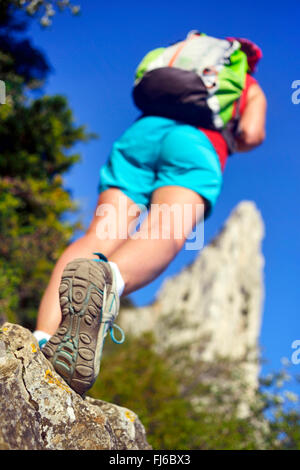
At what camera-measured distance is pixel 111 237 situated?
225 centimetres

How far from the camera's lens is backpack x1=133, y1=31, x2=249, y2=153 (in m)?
2.32

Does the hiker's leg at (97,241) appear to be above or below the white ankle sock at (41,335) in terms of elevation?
above

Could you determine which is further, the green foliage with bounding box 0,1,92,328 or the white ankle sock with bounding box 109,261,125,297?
the green foliage with bounding box 0,1,92,328

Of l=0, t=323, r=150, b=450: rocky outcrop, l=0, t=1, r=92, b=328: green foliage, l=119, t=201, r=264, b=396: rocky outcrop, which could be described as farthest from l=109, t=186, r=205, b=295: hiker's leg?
l=119, t=201, r=264, b=396: rocky outcrop

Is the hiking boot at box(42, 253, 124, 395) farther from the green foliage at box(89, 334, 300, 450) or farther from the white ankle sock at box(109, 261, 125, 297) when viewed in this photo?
the green foliage at box(89, 334, 300, 450)

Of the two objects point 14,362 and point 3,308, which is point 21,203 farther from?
point 14,362

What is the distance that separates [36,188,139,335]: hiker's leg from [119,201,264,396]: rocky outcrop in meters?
17.3

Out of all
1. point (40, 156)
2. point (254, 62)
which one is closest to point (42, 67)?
point (40, 156)

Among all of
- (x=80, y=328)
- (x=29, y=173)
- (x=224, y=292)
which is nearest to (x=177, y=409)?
(x=29, y=173)

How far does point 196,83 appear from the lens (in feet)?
7.61

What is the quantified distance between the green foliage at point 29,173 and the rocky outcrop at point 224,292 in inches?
518

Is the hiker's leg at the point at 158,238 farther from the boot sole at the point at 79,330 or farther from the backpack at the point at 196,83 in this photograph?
the backpack at the point at 196,83

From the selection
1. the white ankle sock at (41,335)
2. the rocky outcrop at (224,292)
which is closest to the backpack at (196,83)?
the white ankle sock at (41,335)

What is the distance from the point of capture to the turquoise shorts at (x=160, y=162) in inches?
88.4
